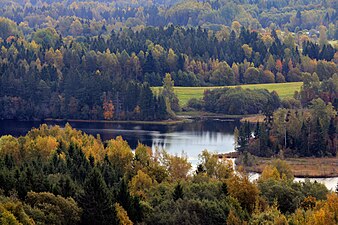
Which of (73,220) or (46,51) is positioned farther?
(46,51)

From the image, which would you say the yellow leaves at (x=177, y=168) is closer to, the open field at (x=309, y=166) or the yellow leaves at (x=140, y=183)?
the yellow leaves at (x=140, y=183)

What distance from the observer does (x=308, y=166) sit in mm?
88438

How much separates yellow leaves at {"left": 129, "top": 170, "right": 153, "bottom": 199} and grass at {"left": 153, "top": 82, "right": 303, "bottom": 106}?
7973cm

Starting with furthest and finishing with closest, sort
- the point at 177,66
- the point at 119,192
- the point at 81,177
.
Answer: the point at 177,66 → the point at 81,177 → the point at 119,192

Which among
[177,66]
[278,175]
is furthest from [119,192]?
[177,66]

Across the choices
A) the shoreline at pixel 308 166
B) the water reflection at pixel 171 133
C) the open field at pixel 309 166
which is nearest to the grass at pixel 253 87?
the water reflection at pixel 171 133

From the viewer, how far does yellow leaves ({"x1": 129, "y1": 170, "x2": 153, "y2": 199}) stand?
201 feet

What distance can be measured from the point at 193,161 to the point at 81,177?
1107 inches

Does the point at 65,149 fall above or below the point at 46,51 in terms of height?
below

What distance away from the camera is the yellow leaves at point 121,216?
1849 inches

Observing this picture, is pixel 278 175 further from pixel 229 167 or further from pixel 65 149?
pixel 65 149

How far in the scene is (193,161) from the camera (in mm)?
89188

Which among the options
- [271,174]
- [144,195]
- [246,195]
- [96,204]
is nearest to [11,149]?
[144,195]

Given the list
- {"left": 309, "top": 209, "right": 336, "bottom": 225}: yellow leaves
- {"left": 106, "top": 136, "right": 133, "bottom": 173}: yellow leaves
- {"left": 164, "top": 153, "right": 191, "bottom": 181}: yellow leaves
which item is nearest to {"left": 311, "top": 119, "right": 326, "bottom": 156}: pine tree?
{"left": 164, "top": 153, "right": 191, "bottom": 181}: yellow leaves
